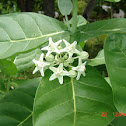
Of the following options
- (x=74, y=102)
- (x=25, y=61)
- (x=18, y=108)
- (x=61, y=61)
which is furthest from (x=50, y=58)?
(x=25, y=61)

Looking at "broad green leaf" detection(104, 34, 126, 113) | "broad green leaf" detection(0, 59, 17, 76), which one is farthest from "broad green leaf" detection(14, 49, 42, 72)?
"broad green leaf" detection(104, 34, 126, 113)

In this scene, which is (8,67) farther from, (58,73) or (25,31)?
(58,73)

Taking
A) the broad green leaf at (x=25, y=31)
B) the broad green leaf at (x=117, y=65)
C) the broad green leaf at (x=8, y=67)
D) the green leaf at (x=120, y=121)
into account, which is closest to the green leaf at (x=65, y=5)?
the broad green leaf at (x=25, y=31)

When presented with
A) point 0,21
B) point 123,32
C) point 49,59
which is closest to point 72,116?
point 49,59

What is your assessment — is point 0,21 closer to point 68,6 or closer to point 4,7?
point 68,6

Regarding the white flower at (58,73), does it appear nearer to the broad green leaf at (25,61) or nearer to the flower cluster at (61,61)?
the flower cluster at (61,61)
